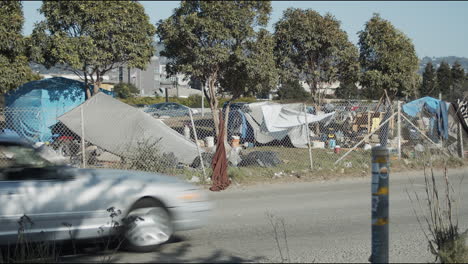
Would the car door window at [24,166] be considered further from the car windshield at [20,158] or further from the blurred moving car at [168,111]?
the blurred moving car at [168,111]

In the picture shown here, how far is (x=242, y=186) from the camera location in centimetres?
1293

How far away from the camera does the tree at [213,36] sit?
19875 millimetres

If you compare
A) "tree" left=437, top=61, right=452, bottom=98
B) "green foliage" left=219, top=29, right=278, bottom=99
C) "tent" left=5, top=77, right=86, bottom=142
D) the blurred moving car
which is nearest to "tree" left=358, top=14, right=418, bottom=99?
"tree" left=437, top=61, right=452, bottom=98

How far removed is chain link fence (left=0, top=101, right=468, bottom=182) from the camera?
529 inches

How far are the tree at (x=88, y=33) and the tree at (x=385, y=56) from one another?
1019 centimetres

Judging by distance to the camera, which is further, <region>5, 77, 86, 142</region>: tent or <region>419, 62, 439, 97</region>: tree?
<region>5, 77, 86, 142</region>: tent

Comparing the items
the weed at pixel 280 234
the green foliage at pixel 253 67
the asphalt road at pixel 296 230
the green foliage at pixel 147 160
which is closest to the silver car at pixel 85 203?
the asphalt road at pixel 296 230

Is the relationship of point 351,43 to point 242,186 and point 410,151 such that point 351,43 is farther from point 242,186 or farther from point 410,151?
point 242,186

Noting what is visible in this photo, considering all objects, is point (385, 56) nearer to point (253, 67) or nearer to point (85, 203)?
point (253, 67)

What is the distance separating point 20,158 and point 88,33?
Result: 1467 cm

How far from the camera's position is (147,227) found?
264 inches

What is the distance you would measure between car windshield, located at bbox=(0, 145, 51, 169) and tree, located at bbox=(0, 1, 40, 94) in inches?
530

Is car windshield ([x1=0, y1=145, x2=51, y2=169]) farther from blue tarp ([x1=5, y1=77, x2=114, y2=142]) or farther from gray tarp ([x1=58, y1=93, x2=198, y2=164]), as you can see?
blue tarp ([x1=5, y1=77, x2=114, y2=142])

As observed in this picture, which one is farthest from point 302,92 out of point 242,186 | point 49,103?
point 242,186
